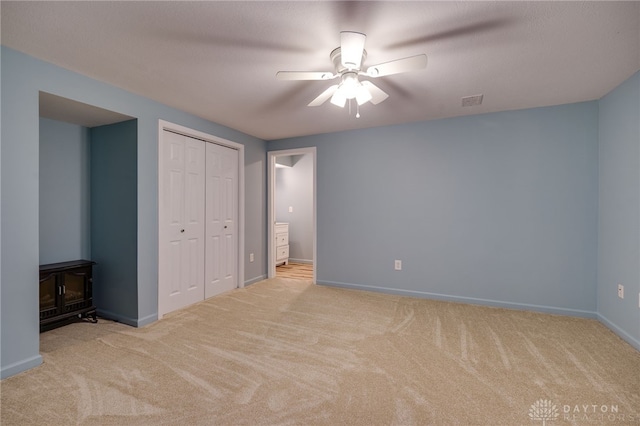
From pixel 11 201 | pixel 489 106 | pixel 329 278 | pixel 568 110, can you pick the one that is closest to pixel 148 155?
pixel 11 201

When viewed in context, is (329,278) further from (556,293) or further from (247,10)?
(247,10)

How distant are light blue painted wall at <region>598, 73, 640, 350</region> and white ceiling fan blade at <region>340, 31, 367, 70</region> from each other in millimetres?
2365

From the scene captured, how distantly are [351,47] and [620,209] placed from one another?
9.20 ft

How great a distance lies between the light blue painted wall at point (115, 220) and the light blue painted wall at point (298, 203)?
371cm

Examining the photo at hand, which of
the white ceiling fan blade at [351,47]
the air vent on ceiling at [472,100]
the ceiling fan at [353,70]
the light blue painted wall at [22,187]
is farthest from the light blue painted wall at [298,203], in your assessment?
the white ceiling fan blade at [351,47]

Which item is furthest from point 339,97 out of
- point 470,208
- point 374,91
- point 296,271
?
point 296,271

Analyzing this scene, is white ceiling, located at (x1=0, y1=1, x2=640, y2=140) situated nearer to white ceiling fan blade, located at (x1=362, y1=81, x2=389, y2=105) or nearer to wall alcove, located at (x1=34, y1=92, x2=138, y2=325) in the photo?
white ceiling fan blade, located at (x1=362, y1=81, x2=389, y2=105)

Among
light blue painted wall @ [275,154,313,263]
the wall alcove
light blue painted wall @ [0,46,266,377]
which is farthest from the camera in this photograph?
light blue painted wall @ [275,154,313,263]

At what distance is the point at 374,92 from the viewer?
2.27m

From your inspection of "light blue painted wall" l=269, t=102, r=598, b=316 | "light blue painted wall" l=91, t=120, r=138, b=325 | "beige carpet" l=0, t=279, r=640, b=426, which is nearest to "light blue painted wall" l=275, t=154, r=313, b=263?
"light blue painted wall" l=269, t=102, r=598, b=316

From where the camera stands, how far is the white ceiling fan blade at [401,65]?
1.72 meters

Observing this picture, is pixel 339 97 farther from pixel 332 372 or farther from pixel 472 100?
pixel 332 372

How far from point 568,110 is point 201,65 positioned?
3629 mm

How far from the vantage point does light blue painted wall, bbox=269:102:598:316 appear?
3.12 meters
